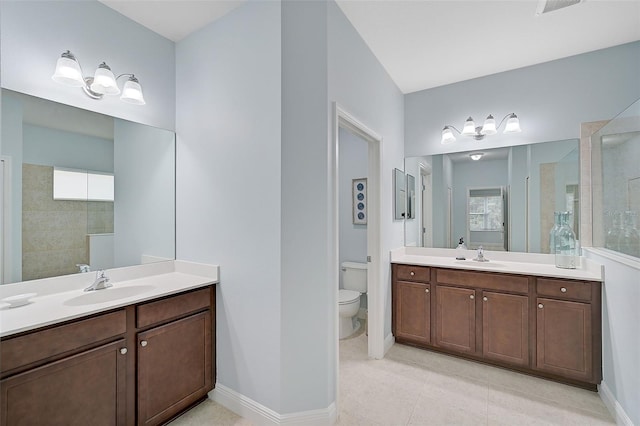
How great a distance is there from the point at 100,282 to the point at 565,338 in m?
3.30

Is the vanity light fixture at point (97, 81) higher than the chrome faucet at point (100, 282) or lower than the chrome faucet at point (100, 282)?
higher

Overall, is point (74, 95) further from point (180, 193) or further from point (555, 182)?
point (555, 182)

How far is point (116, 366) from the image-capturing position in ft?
4.81

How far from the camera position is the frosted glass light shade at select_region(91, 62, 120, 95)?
1.73 meters

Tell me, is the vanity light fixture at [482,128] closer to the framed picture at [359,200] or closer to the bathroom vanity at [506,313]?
the framed picture at [359,200]

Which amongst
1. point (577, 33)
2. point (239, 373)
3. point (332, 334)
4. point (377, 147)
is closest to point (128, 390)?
point (239, 373)

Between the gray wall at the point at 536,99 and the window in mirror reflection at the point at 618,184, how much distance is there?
14.4 inches

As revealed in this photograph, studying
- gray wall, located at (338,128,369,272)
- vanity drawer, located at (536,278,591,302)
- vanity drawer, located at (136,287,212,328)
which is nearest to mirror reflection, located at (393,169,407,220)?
gray wall, located at (338,128,369,272)

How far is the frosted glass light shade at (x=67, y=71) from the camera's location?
159cm

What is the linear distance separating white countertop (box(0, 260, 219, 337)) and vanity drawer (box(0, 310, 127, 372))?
0.05 metres

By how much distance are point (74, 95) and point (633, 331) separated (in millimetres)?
3660

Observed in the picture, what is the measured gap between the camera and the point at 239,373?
1818 mm

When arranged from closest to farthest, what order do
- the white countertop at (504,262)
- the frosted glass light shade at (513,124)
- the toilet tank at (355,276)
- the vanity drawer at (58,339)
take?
1. the vanity drawer at (58,339)
2. the white countertop at (504,262)
3. the frosted glass light shade at (513,124)
4. the toilet tank at (355,276)

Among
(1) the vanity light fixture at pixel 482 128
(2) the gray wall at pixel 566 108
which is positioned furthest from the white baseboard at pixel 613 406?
(1) the vanity light fixture at pixel 482 128
